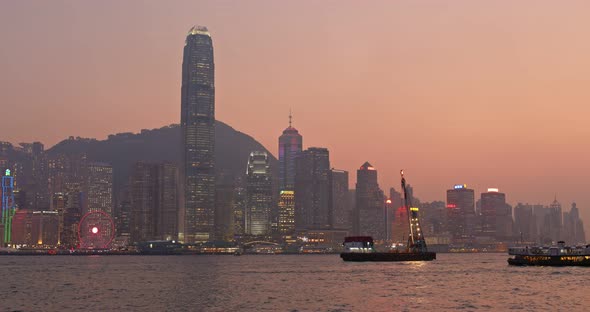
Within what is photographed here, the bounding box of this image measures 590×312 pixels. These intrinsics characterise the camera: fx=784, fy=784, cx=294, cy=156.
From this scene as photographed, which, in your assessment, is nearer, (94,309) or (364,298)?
(94,309)

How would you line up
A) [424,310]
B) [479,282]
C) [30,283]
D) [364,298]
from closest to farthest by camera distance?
1. [424,310]
2. [364,298]
3. [479,282]
4. [30,283]

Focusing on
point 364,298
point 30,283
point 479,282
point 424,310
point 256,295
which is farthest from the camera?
point 30,283

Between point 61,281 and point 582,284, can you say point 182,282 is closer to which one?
point 61,281

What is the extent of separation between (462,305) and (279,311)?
23473 mm

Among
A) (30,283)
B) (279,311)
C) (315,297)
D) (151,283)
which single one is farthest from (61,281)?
(279,311)

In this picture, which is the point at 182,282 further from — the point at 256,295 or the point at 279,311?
the point at 279,311

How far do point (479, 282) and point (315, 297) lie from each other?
45.8m

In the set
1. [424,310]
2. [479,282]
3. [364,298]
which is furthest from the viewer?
[479,282]

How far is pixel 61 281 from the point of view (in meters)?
162

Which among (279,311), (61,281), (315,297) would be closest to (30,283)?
(61,281)

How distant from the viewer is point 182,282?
6014 inches

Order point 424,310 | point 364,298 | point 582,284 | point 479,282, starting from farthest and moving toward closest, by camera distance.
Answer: point 479,282
point 582,284
point 364,298
point 424,310

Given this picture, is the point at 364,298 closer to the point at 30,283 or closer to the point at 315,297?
the point at 315,297

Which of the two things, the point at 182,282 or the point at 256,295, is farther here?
the point at 182,282
